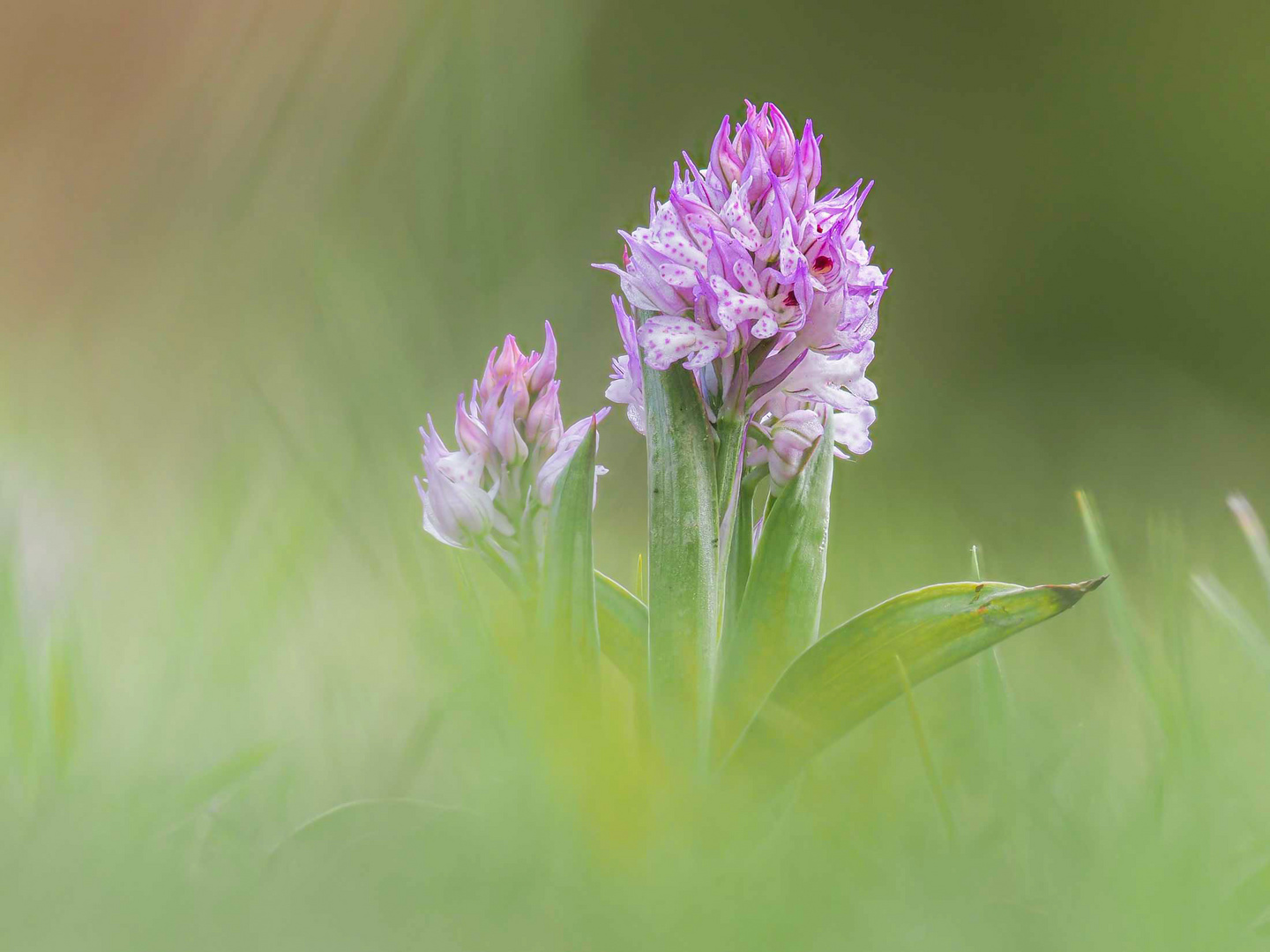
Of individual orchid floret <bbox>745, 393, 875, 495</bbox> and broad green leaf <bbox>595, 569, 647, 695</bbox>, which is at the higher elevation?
individual orchid floret <bbox>745, 393, 875, 495</bbox>

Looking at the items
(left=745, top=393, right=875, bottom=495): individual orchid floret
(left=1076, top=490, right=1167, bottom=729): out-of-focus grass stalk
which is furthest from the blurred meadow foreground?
(left=745, top=393, right=875, bottom=495): individual orchid floret

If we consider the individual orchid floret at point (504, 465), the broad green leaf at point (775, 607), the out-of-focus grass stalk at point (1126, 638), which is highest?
the individual orchid floret at point (504, 465)

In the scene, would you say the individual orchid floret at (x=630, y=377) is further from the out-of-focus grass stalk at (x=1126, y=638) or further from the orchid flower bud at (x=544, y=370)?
the out-of-focus grass stalk at (x=1126, y=638)

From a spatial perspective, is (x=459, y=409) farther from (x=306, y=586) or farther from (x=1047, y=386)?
(x=1047, y=386)

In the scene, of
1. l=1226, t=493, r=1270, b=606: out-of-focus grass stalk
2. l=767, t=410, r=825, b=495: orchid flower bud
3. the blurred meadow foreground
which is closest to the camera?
the blurred meadow foreground

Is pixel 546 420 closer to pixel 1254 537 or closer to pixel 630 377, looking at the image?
pixel 630 377

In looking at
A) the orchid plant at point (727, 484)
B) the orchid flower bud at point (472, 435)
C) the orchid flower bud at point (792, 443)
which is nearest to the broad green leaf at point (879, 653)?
the orchid plant at point (727, 484)

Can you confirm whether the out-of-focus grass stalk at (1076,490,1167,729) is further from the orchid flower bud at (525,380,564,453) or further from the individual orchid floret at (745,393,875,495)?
the orchid flower bud at (525,380,564,453)
